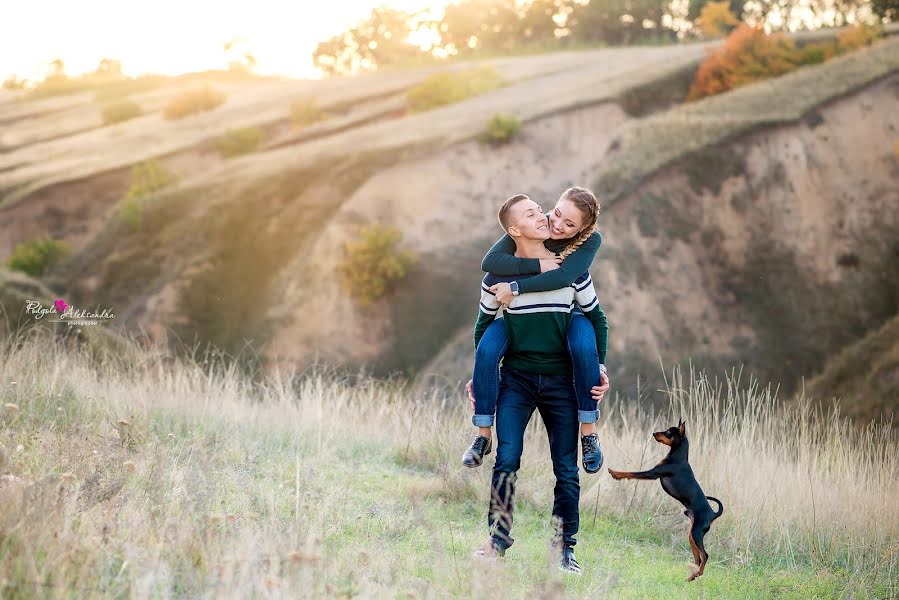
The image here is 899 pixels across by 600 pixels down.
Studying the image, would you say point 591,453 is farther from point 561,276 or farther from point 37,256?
point 37,256

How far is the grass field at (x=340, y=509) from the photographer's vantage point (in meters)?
3.63

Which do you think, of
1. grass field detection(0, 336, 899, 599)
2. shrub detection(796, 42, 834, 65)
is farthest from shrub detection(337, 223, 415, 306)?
shrub detection(796, 42, 834, 65)

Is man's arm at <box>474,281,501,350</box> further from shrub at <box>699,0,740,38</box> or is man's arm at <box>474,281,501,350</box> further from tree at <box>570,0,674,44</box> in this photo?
tree at <box>570,0,674,44</box>

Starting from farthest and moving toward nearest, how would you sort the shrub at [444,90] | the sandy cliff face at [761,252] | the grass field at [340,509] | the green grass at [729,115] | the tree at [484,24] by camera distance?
the tree at [484,24] < the shrub at [444,90] < the green grass at [729,115] < the sandy cliff face at [761,252] < the grass field at [340,509]

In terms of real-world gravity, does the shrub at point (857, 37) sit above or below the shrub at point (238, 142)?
above

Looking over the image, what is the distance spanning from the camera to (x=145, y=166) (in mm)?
31312

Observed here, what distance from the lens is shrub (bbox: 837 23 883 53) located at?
2648cm

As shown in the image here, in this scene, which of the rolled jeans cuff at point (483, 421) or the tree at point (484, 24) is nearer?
the rolled jeans cuff at point (483, 421)

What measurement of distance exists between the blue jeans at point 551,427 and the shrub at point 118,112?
147 feet

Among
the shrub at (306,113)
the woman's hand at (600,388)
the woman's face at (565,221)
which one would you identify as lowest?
the woman's hand at (600,388)

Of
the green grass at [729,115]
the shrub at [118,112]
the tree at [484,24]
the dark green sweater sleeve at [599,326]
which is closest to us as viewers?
the dark green sweater sleeve at [599,326]

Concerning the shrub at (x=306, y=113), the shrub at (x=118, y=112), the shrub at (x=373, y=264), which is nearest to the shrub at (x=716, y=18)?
the shrub at (x=306, y=113)

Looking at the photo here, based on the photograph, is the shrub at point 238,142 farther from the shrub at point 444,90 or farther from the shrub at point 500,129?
the shrub at point 500,129

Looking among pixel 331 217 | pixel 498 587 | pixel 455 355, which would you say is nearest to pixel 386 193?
pixel 331 217
